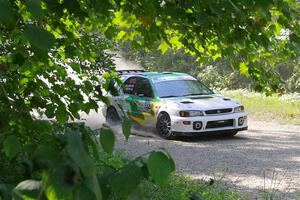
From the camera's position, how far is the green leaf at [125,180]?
3.32 ft

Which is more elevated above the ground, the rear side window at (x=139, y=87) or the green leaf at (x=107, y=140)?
the rear side window at (x=139, y=87)

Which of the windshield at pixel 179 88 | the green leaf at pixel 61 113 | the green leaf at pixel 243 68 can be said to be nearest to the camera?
the green leaf at pixel 61 113

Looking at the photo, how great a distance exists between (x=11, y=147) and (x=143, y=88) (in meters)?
11.6

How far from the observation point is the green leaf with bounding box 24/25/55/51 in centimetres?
124

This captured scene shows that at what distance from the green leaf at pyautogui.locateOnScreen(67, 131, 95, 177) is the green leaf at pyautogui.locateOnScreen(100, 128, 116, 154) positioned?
354 millimetres

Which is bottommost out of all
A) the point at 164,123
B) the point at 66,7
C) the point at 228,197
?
the point at 228,197

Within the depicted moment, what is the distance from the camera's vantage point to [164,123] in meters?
12.3

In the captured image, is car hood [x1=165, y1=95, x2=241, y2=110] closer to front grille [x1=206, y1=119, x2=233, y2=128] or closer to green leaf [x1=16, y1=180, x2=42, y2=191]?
front grille [x1=206, y1=119, x2=233, y2=128]

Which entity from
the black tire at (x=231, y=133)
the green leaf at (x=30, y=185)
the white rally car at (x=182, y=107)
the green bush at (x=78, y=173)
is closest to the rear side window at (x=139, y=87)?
the white rally car at (x=182, y=107)

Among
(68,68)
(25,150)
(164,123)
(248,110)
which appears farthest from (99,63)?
(248,110)

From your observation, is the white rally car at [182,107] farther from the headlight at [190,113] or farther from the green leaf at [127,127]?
the green leaf at [127,127]

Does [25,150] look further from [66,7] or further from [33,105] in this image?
[33,105]

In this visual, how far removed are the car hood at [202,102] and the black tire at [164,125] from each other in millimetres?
394

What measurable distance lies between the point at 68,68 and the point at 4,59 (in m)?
1.17
